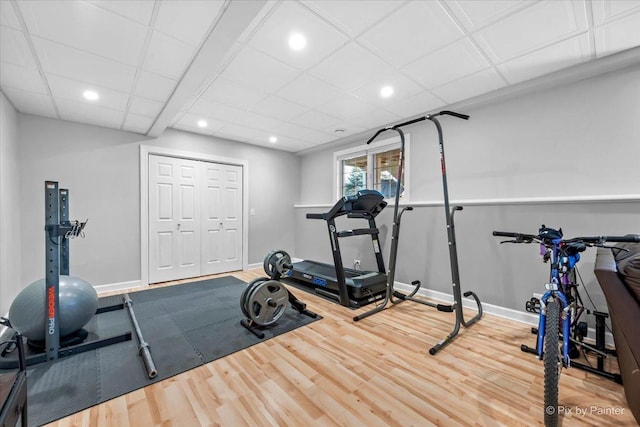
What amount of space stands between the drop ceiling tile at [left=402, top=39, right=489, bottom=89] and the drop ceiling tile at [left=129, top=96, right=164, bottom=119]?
2874mm

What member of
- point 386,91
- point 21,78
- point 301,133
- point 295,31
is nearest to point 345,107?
point 386,91

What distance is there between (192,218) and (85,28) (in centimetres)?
312

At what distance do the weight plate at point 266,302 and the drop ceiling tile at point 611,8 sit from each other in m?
3.23

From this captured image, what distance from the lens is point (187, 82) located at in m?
2.58

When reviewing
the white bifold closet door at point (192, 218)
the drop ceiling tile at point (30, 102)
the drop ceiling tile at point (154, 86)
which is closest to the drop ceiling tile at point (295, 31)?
the drop ceiling tile at point (154, 86)

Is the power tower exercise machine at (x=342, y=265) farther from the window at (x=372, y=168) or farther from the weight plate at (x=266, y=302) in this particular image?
the window at (x=372, y=168)

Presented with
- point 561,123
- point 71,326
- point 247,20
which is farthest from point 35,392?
→ point 561,123

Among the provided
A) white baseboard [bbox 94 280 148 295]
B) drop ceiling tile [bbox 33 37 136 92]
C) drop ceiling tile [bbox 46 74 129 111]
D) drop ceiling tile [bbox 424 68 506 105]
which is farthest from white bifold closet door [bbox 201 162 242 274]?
drop ceiling tile [bbox 424 68 506 105]

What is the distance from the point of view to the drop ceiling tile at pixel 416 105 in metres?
3.12

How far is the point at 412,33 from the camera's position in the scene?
2.01m

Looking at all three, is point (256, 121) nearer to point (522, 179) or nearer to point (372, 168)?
point (372, 168)

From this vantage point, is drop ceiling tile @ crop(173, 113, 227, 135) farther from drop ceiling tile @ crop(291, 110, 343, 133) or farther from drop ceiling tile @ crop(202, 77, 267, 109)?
drop ceiling tile @ crop(291, 110, 343, 133)

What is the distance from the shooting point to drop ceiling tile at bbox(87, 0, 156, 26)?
1.67 m

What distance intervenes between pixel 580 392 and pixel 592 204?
65.1 inches
